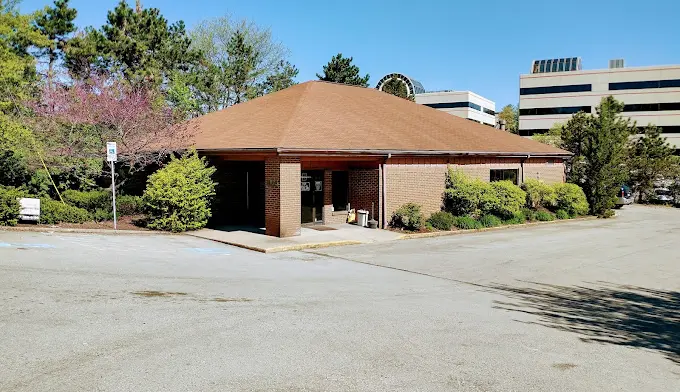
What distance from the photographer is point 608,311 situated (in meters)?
9.37

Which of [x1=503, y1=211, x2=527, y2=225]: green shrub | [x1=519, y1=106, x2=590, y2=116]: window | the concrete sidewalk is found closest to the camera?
the concrete sidewalk

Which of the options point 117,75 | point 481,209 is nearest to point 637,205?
point 481,209

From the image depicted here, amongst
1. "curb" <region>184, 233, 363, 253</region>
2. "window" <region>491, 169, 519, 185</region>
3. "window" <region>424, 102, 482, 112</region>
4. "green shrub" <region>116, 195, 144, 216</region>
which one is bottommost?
"curb" <region>184, 233, 363, 253</region>

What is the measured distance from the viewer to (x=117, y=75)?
32.6 meters

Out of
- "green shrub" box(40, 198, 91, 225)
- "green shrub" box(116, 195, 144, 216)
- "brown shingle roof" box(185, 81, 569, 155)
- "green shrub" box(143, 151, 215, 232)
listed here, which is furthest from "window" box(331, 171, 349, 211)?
"green shrub" box(40, 198, 91, 225)

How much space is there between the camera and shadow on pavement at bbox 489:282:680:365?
752 cm

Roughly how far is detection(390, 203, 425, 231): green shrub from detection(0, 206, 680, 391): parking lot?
4.97 metres

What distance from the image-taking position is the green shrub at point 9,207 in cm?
1677

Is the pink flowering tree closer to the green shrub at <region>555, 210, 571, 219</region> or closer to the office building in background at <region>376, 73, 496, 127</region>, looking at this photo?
the green shrub at <region>555, 210, 571, 219</region>

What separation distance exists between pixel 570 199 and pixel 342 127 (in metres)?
13.7

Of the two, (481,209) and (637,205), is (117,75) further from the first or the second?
(637,205)

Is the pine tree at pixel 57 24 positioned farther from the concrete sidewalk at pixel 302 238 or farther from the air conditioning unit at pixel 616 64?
the air conditioning unit at pixel 616 64

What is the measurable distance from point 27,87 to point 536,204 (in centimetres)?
2645

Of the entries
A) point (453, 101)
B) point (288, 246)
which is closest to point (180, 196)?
point (288, 246)
